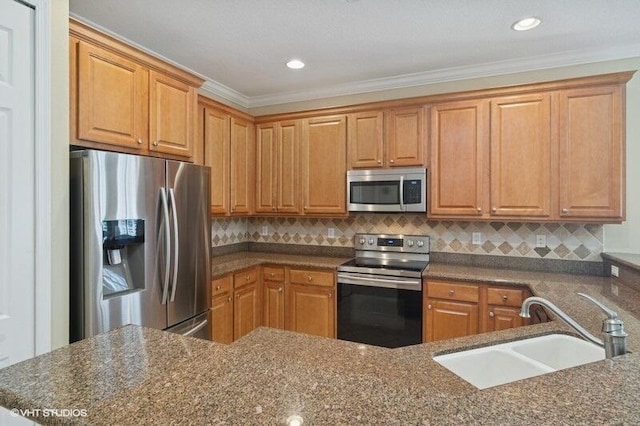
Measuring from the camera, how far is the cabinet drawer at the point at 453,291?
272 centimetres

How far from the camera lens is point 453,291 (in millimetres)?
2779

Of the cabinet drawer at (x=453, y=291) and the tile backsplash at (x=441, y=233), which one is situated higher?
the tile backsplash at (x=441, y=233)

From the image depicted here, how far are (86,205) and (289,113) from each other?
2266mm

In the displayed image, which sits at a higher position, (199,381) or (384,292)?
(199,381)

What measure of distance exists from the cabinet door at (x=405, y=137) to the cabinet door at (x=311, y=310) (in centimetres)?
135

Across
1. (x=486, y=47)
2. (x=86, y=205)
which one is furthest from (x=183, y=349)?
(x=486, y=47)

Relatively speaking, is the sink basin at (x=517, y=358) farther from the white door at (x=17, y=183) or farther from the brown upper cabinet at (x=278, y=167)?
the brown upper cabinet at (x=278, y=167)

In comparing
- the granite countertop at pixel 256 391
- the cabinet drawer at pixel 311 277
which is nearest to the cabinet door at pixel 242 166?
the cabinet drawer at pixel 311 277

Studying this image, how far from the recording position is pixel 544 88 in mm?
2732

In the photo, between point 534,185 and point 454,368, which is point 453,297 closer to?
point 534,185

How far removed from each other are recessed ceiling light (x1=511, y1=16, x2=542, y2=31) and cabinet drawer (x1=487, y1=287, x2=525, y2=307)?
1.82 metres

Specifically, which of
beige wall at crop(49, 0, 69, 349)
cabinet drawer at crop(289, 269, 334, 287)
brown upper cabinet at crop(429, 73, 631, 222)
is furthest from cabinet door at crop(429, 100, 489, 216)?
beige wall at crop(49, 0, 69, 349)

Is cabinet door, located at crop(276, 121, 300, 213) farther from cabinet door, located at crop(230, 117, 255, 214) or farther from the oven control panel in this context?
the oven control panel

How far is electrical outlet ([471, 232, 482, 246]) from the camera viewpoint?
10.5 feet
